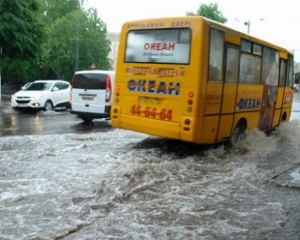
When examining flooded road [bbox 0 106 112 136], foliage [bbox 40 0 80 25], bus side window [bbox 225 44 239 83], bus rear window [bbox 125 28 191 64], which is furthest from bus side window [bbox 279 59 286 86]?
foliage [bbox 40 0 80 25]

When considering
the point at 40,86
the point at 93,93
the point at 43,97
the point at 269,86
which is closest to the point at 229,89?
the point at 269,86

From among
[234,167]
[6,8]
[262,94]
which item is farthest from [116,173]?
[6,8]

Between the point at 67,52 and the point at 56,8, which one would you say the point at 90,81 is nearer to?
the point at 67,52

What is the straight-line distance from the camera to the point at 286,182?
275 inches

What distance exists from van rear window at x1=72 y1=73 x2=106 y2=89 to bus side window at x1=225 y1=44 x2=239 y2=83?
19.9 feet

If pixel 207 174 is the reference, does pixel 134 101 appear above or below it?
above

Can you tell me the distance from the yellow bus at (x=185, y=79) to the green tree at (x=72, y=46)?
3296 centimetres

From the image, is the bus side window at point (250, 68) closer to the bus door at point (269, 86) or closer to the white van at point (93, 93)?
the bus door at point (269, 86)

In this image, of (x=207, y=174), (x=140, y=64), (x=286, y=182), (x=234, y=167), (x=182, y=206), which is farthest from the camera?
(x=140, y=64)

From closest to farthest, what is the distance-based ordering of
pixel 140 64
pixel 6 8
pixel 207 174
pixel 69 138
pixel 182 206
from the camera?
pixel 182 206, pixel 207 174, pixel 140 64, pixel 69 138, pixel 6 8

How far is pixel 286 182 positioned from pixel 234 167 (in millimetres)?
1316

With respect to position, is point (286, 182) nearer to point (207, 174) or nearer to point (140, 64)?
point (207, 174)

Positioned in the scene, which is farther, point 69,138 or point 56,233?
point 69,138

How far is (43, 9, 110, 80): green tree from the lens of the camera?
138 ft
